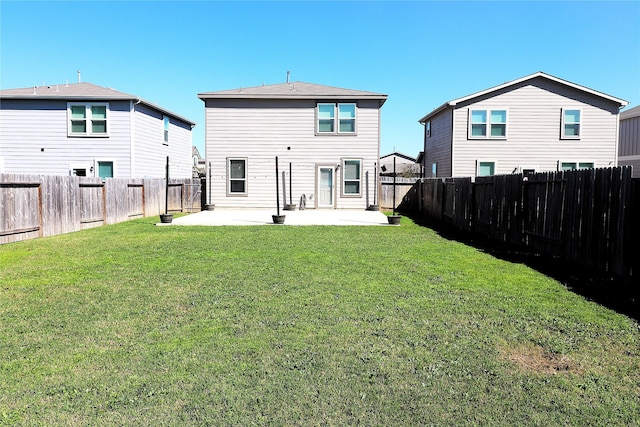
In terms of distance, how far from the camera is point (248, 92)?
2028cm

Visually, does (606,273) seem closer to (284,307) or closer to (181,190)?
(284,307)

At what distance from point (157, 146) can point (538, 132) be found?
1896cm

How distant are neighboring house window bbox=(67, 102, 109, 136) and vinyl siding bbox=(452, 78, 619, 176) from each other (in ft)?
53.8

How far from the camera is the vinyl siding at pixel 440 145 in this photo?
2211 centimetres

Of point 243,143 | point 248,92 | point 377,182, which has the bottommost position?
point 377,182

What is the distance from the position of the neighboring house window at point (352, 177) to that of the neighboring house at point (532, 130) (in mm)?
4780

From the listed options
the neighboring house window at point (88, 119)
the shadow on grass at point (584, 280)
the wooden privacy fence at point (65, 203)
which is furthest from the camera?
the neighboring house window at point (88, 119)

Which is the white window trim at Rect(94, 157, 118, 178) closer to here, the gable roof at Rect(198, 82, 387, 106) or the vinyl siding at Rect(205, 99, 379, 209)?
the vinyl siding at Rect(205, 99, 379, 209)

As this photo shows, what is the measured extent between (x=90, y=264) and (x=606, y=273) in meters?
7.74

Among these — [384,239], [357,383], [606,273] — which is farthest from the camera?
[384,239]

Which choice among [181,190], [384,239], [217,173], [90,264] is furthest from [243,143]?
[90,264]

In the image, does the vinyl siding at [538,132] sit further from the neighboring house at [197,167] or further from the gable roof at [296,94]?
the neighboring house at [197,167]

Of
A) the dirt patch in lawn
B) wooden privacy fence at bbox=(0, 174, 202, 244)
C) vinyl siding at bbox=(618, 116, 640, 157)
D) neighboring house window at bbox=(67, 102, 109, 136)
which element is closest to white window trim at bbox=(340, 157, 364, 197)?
wooden privacy fence at bbox=(0, 174, 202, 244)

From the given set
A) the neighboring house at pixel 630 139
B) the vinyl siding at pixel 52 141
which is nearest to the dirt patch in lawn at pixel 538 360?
the vinyl siding at pixel 52 141
